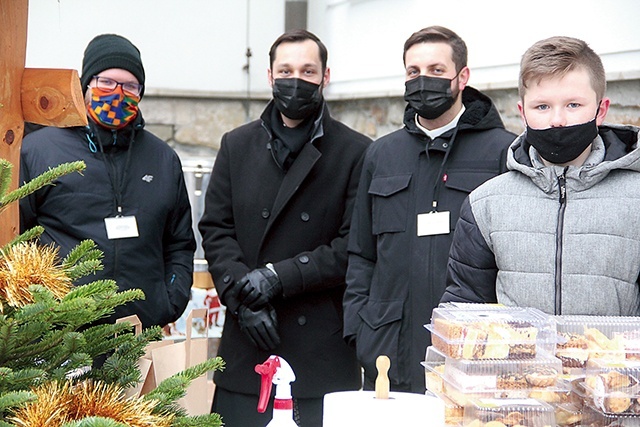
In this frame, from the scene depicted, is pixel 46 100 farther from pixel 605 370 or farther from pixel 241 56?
pixel 241 56

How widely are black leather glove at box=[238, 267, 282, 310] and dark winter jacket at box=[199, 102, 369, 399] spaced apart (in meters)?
0.07

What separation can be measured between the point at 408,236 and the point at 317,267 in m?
0.55

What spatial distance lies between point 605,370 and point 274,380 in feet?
2.32

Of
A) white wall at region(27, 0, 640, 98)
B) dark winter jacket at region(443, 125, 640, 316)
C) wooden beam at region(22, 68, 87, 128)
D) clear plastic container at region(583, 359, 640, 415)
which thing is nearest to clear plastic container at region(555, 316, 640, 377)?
clear plastic container at region(583, 359, 640, 415)

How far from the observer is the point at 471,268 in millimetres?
2748

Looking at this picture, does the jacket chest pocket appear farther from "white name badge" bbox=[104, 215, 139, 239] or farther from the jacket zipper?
the jacket zipper

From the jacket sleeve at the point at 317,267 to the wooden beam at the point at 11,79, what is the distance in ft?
6.12

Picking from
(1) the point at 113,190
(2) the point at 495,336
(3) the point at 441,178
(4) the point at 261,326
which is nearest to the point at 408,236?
(3) the point at 441,178

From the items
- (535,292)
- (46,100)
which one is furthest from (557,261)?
(46,100)

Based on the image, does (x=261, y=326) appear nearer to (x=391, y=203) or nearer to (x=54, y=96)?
(x=391, y=203)

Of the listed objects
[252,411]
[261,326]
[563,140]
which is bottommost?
[252,411]

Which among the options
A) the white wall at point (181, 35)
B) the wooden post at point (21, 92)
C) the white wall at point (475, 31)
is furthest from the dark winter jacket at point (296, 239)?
the white wall at point (181, 35)

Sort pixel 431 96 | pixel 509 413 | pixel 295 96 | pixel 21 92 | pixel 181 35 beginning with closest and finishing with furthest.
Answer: pixel 509 413 → pixel 21 92 → pixel 431 96 → pixel 295 96 → pixel 181 35

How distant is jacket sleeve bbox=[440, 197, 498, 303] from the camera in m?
2.73
